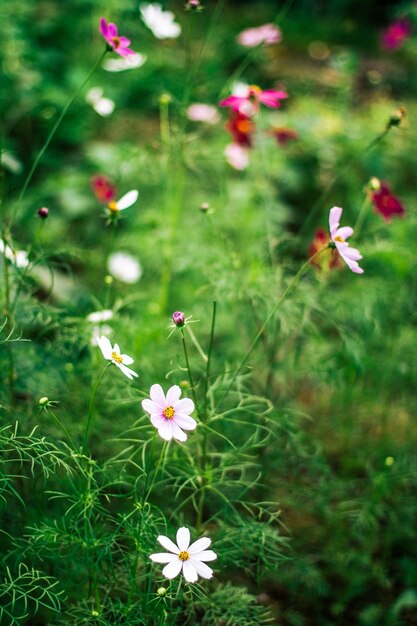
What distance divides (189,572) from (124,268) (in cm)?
157

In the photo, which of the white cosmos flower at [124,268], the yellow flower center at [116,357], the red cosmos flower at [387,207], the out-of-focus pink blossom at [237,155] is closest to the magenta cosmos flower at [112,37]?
the yellow flower center at [116,357]

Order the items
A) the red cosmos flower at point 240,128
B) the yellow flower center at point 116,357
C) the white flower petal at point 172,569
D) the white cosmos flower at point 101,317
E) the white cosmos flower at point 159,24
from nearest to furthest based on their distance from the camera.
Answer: the white flower petal at point 172,569, the yellow flower center at point 116,357, the white cosmos flower at point 101,317, the white cosmos flower at point 159,24, the red cosmos flower at point 240,128

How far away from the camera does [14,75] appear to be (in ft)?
9.56

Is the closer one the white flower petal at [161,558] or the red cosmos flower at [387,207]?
the white flower petal at [161,558]

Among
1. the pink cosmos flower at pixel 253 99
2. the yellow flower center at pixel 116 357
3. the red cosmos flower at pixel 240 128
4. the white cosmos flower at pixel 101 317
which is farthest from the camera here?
the red cosmos flower at pixel 240 128

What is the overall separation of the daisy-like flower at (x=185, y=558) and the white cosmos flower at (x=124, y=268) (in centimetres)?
149

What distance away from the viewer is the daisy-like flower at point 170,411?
1060mm

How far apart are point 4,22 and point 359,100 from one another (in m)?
2.88

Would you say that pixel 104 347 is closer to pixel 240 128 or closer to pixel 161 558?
pixel 161 558

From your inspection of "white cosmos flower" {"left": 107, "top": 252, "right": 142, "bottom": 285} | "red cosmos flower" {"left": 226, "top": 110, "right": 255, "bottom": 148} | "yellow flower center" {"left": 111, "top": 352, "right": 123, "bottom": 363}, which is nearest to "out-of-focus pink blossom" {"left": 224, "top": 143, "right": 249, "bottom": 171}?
"red cosmos flower" {"left": 226, "top": 110, "right": 255, "bottom": 148}

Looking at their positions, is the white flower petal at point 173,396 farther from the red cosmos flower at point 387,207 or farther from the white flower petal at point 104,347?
the red cosmos flower at point 387,207

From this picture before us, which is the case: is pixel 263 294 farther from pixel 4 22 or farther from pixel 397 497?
pixel 4 22

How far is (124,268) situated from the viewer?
2457 millimetres

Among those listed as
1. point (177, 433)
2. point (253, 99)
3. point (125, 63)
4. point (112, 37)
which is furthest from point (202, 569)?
point (125, 63)
